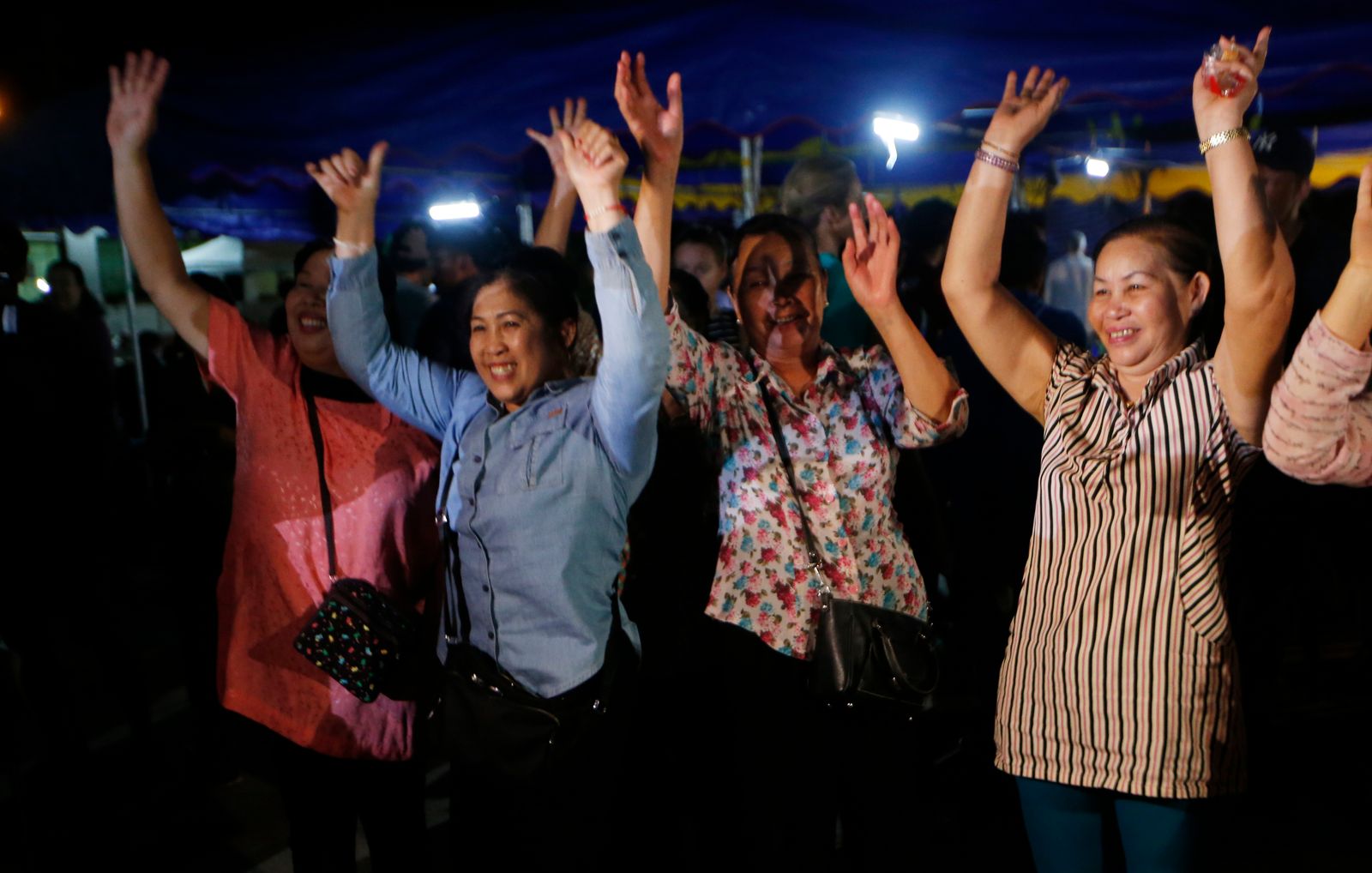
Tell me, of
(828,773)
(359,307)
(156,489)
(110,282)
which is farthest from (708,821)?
(110,282)

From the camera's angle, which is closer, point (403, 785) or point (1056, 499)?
point (1056, 499)

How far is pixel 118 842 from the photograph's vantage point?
152 inches

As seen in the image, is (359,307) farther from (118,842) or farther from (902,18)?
(118,842)

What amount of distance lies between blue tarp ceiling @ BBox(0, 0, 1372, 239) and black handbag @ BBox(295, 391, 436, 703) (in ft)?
6.62

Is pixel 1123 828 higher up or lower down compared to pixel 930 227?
lower down

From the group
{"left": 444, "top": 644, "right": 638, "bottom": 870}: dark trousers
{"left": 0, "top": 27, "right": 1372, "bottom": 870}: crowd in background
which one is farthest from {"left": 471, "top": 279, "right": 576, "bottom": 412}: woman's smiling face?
{"left": 444, "top": 644, "right": 638, "bottom": 870}: dark trousers

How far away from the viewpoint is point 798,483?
2471mm

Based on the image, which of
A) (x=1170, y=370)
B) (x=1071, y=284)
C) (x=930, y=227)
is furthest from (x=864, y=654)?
(x=1071, y=284)

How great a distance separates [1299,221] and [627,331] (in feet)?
7.79

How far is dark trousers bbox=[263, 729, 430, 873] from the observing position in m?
2.55

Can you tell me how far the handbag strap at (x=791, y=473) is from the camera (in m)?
2.43

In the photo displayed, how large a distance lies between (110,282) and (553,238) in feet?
35.5

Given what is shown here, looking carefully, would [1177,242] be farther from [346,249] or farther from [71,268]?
[71,268]

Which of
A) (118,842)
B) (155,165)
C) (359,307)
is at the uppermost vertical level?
(155,165)
